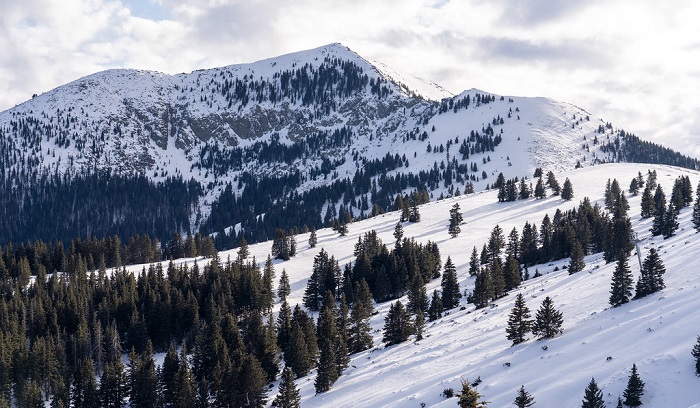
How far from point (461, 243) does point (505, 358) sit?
94.1 meters

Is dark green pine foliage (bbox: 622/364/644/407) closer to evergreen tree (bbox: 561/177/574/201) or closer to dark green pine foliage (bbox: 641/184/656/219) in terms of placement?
dark green pine foliage (bbox: 641/184/656/219)

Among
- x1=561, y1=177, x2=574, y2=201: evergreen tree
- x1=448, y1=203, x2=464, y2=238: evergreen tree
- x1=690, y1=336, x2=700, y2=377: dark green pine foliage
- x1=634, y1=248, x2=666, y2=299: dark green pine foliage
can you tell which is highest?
x1=561, y1=177, x2=574, y2=201: evergreen tree

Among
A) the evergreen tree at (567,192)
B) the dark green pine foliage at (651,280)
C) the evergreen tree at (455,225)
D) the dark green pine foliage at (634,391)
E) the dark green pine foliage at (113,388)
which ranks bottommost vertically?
the dark green pine foliage at (113,388)

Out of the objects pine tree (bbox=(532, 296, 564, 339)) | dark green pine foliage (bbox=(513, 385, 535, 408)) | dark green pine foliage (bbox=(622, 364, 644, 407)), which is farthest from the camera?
pine tree (bbox=(532, 296, 564, 339))

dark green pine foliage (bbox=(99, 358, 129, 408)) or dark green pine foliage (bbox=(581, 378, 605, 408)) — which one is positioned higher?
dark green pine foliage (bbox=(581, 378, 605, 408))

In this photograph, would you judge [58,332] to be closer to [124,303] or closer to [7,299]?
[124,303]

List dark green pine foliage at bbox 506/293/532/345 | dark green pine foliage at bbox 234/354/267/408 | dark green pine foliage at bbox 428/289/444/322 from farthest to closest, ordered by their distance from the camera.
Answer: dark green pine foliage at bbox 428/289/444/322, dark green pine foliage at bbox 234/354/267/408, dark green pine foliage at bbox 506/293/532/345

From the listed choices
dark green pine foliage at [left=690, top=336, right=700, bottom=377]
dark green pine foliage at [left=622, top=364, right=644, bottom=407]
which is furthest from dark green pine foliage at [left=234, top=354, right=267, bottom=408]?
dark green pine foliage at [left=690, top=336, right=700, bottom=377]

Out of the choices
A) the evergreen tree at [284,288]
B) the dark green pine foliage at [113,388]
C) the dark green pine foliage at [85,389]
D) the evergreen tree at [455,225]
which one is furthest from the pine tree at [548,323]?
the evergreen tree at [455,225]

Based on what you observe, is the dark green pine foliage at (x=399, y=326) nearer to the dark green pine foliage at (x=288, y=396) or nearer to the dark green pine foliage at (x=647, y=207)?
the dark green pine foliage at (x=288, y=396)

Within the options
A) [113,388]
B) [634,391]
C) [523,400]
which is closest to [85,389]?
[113,388]

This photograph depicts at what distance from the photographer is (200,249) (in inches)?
6201

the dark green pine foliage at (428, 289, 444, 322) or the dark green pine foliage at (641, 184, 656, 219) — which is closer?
the dark green pine foliage at (428, 289, 444, 322)

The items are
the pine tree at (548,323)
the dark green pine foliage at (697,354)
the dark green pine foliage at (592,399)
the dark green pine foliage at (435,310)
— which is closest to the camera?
the dark green pine foliage at (592,399)
